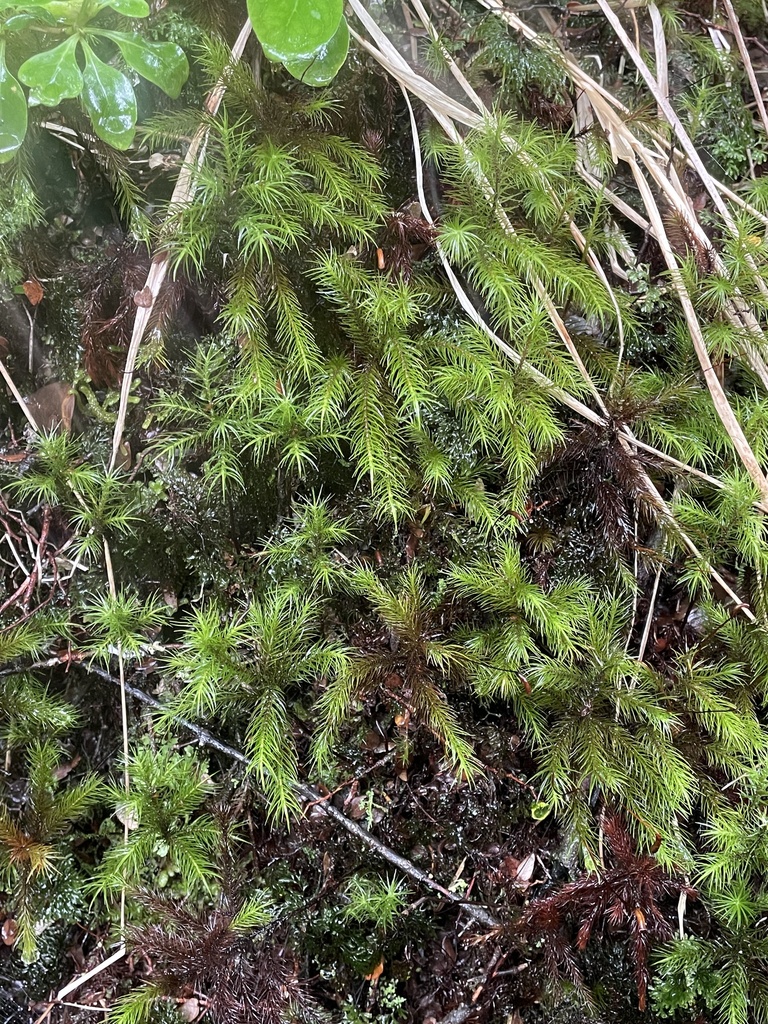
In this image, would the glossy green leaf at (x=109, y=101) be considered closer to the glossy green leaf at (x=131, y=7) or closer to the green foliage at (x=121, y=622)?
the glossy green leaf at (x=131, y=7)

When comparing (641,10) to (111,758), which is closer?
(111,758)

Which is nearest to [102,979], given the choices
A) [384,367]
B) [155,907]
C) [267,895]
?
[155,907]

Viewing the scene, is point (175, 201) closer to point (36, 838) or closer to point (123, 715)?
point (123, 715)

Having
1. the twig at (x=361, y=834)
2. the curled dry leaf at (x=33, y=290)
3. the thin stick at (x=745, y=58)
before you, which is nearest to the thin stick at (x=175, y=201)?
the curled dry leaf at (x=33, y=290)

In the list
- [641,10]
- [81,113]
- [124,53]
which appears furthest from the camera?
[641,10]

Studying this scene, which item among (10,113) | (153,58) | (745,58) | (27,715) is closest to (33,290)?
(10,113)

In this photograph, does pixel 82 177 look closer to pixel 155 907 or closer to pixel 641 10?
pixel 641 10

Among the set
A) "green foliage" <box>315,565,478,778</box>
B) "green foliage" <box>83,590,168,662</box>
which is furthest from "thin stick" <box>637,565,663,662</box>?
"green foliage" <box>83,590,168,662</box>
